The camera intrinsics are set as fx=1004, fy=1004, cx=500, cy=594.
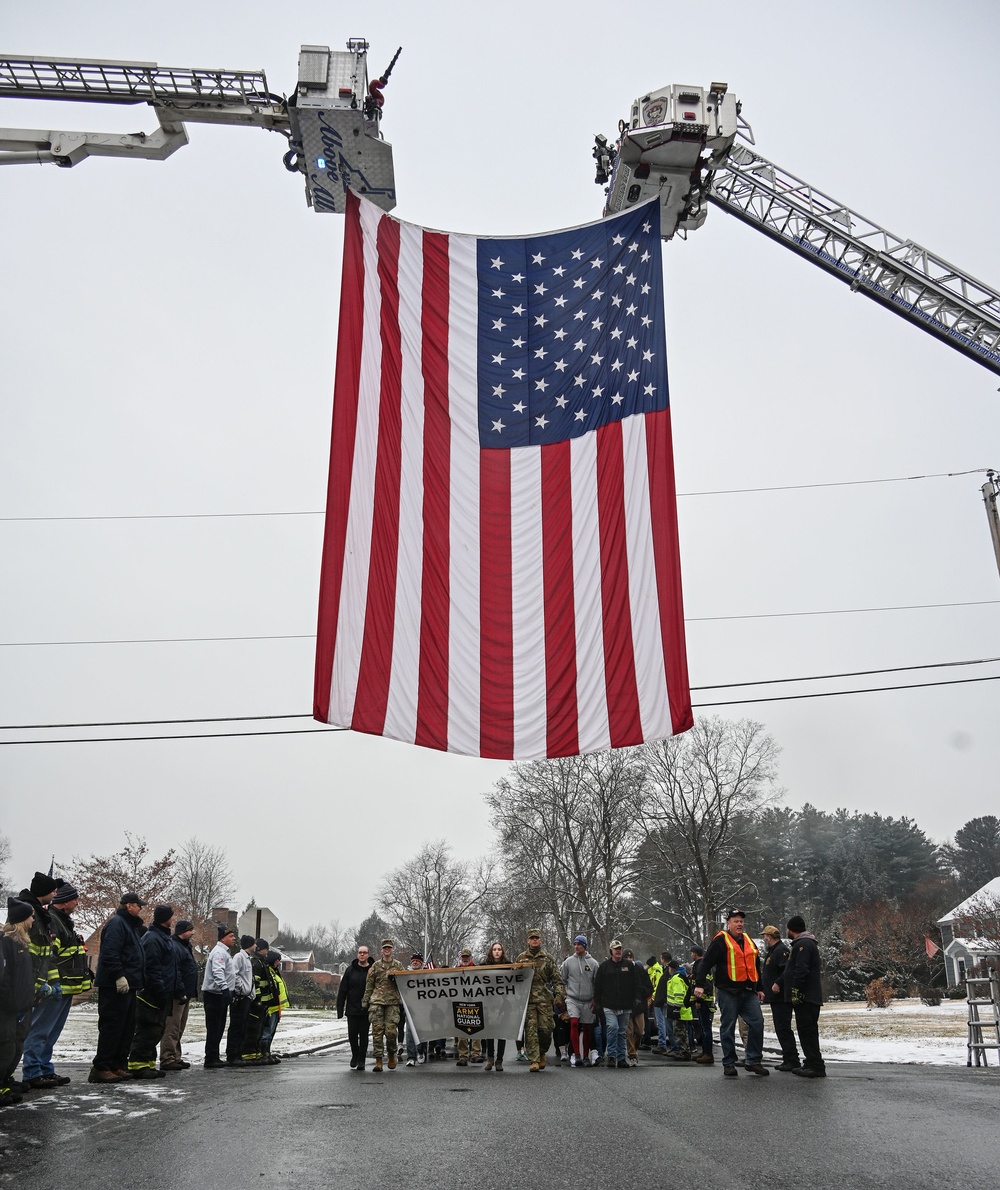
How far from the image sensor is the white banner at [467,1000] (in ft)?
42.3

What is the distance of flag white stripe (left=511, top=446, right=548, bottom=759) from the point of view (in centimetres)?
912

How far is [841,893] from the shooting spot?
6981 centimetres

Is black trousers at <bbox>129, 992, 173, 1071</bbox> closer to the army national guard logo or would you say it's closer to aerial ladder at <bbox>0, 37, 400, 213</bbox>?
the army national guard logo

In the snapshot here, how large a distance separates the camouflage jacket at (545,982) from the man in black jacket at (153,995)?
436 cm

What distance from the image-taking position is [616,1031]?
13.1 m

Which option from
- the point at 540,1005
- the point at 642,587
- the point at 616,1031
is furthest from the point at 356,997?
the point at 642,587

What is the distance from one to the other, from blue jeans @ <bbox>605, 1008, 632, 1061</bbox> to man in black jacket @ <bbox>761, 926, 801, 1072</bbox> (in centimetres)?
193

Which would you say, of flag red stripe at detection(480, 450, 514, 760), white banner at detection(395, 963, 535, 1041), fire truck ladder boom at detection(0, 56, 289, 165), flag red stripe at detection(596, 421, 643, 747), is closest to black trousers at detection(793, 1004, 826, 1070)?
white banner at detection(395, 963, 535, 1041)

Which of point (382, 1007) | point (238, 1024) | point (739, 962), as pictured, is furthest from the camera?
point (238, 1024)

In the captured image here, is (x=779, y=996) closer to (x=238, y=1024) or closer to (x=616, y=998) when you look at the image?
(x=616, y=998)

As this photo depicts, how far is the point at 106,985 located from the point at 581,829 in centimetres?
3941

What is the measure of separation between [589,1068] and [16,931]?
25.9 feet

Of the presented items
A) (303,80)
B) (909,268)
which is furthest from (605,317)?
(909,268)

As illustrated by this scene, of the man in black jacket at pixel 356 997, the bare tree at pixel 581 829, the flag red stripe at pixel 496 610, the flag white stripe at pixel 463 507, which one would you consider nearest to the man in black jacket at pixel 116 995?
the man in black jacket at pixel 356 997
